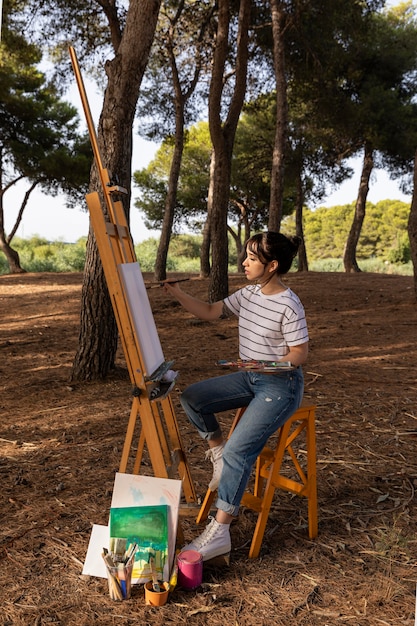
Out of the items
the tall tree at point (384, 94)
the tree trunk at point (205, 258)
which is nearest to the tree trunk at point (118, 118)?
the tree trunk at point (205, 258)

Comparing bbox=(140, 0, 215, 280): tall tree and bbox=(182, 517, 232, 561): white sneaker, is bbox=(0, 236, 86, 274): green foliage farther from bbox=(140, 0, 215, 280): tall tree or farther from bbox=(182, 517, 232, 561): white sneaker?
bbox=(182, 517, 232, 561): white sneaker

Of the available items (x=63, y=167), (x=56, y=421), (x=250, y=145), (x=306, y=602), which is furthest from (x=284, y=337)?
(x=250, y=145)

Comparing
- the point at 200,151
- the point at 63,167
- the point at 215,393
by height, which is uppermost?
the point at 200,151

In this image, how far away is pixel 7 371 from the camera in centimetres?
626

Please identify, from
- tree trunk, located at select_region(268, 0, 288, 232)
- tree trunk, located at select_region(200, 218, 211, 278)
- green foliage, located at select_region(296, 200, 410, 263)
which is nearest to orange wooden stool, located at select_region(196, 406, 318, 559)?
tree trunk, located at select_region(268, 0, 288, 232)

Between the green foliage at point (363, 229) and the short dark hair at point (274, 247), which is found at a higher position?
the green foliage at point (363, 229)

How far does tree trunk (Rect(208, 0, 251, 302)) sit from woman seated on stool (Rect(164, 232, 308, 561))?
609 cm

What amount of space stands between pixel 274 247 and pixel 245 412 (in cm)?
77

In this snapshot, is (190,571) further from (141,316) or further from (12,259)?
(12,259)

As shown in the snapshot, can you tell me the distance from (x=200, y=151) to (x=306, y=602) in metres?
22.9

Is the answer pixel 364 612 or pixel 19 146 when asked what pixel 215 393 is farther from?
pixel 19 146

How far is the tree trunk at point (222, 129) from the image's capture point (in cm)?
903

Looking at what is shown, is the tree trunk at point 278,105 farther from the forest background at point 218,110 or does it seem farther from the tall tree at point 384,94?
the tall tree at point 384,94

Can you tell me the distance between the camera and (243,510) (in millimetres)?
3262
